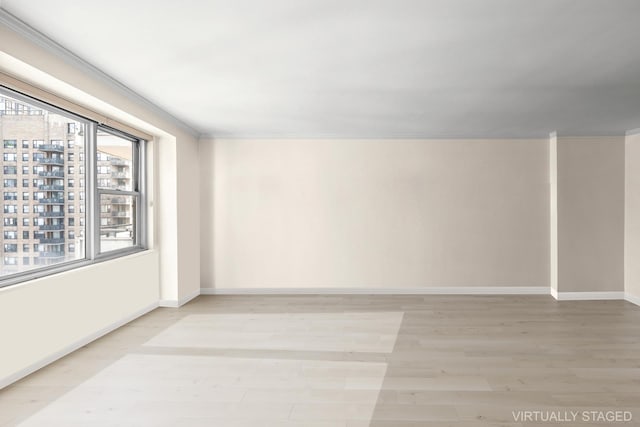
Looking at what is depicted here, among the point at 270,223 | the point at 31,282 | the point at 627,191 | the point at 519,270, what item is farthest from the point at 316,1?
the point at 627,191

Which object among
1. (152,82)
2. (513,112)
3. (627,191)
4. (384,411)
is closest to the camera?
A: (384,411)

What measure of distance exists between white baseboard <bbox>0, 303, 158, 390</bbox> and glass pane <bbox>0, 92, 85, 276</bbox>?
2.59 feet

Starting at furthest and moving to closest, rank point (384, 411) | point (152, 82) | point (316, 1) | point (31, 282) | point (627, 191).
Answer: point (627, 191) → point (152, 82) → point (31, 282) → point (384, 411) → point (316, 1)

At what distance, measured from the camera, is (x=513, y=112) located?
14.7 feet

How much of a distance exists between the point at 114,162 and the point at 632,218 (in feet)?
23.2

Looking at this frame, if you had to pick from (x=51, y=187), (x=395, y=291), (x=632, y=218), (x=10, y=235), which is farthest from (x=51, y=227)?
(x=632, y=218)

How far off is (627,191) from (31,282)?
24.2ft

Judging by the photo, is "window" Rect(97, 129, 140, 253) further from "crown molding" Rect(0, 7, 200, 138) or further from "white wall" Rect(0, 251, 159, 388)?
"crown molding" Rect(0, 7, 200, 138)

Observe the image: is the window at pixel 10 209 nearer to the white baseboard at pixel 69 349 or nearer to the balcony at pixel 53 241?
the balcony at pixel 53 241

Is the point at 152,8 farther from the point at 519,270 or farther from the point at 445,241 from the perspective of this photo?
the point at 519,270

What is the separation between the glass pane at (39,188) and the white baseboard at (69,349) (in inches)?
31.0

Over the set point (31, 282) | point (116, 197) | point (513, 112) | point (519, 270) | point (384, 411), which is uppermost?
point (513, 112)

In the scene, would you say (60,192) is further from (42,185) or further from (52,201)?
(42,185)

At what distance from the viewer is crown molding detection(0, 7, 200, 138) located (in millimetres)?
2335
